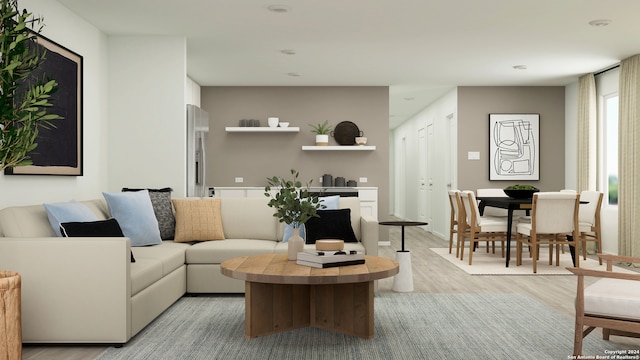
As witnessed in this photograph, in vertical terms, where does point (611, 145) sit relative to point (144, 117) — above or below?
below

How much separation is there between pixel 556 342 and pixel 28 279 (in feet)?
10.1

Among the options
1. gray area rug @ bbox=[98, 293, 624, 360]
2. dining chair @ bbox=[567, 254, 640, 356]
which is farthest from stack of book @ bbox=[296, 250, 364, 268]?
dining chair @ bbox=[567, 254, 640, 356]

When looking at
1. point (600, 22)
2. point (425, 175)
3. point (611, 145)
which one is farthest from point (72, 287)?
point (425, 175)

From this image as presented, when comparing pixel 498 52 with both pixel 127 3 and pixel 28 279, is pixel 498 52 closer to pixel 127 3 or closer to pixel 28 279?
pixel 127 3

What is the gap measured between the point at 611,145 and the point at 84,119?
653cm

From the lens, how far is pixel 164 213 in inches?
207

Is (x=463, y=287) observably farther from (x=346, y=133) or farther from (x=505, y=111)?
(x=505, y=111)

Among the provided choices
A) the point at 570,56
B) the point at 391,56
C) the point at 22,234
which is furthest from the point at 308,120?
the point at 22,234

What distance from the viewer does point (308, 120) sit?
909 cm

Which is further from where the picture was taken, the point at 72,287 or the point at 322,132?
the point at 322,132

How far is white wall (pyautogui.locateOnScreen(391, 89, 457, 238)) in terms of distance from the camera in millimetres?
9977

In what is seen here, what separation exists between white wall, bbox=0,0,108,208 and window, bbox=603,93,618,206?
6.32m

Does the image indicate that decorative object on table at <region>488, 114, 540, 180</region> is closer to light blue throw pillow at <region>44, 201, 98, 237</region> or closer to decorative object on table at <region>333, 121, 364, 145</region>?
decorative object on table at <region>333, 121, 364, 145</region>

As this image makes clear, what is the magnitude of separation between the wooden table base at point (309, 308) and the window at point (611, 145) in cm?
A: 551
